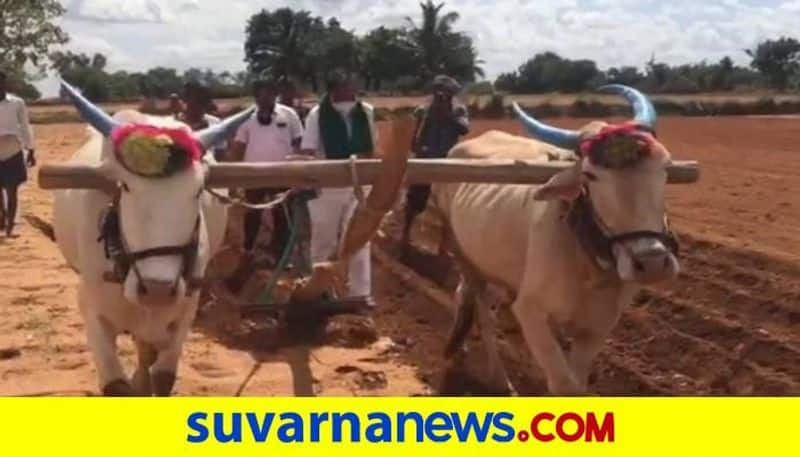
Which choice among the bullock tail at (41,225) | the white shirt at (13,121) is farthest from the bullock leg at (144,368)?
the bullock tail at (41,225)

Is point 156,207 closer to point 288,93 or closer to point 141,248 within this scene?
point 141,248

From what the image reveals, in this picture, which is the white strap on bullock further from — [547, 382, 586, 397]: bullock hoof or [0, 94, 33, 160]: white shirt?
[0, 94, 33, 160]: white shirt

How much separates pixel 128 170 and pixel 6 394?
8.39 ft

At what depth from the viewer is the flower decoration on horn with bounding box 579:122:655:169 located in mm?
5738

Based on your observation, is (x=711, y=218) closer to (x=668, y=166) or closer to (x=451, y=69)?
(x=668, y=166)

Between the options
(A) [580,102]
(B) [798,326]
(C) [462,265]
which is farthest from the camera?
(A) [580,102]

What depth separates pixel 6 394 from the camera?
7387 millimetres

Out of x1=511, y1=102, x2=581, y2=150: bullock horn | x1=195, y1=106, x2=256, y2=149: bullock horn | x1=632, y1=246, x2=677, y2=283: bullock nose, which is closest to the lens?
x1=632, y1=246, x2=677, y2=283: bullock nose

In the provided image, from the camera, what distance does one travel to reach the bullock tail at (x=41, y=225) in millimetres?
14809

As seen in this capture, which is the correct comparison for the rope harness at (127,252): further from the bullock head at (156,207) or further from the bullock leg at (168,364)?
the bullock leg at (168,364)

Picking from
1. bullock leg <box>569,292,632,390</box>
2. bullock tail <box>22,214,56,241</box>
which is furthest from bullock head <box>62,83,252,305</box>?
bullock tail <box>22,214,56,241</box>

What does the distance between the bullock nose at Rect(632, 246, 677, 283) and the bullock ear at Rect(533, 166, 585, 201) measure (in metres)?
0.50

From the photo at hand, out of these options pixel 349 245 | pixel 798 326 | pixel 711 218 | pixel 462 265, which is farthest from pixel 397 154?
pixel 711 218

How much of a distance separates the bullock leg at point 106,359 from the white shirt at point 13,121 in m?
7.52
